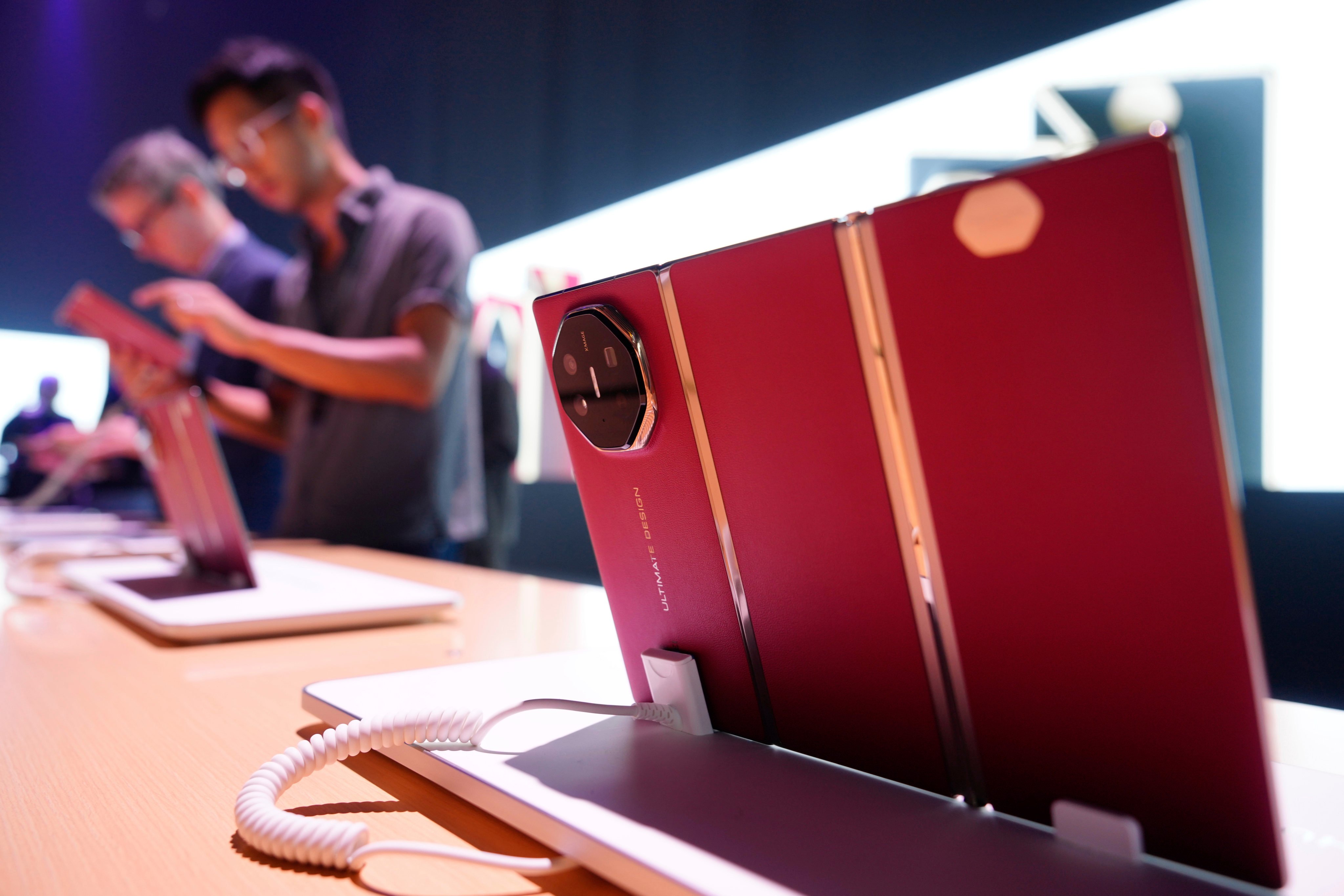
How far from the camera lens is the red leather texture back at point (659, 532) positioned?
0.44m

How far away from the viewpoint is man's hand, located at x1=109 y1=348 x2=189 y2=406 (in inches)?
58.2

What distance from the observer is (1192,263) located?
0.27m

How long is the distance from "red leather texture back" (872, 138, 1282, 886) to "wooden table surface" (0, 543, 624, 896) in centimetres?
19

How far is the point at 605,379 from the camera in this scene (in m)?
0.46

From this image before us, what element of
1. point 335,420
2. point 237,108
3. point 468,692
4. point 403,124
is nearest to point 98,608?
point 468,692

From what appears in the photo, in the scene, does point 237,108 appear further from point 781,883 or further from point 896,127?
point 781,883

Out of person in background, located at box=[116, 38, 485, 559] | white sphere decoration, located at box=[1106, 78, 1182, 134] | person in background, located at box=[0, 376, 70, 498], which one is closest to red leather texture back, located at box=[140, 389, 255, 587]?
person in background, located at box=[116, 38, 485, 559]

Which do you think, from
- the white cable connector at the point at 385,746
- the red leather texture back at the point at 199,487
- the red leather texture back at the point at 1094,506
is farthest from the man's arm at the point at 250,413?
the red leather texture back at the point at 1094,506

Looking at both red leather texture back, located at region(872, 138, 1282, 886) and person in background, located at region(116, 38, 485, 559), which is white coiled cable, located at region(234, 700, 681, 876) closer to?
red leather texture back, located at region(872, 138, 1282, 886)

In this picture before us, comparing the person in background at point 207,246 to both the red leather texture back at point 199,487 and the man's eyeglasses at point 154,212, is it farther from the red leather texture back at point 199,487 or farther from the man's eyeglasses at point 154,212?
the red leather texture back at point 199,487

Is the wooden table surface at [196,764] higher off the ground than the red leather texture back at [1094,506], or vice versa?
the red leather texture back at [1094,506]

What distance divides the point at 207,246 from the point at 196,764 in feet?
8.71

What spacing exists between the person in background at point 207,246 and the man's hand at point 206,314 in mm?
869

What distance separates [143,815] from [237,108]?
2.01 m
